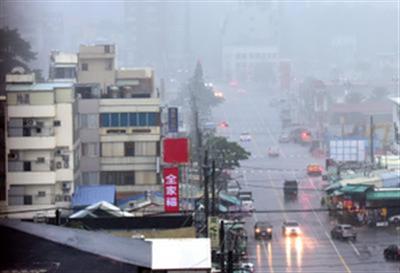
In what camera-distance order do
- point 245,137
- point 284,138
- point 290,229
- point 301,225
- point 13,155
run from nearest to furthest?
1. point 13,155
2. point 290,229
3. point 301,225
4. point 284,138
5. point 245,137

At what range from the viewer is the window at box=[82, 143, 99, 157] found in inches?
219

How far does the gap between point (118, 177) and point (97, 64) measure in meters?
1.44

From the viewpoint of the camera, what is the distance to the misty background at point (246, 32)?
57.3 feet

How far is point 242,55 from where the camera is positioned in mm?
19219

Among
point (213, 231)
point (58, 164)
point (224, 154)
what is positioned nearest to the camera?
point (213, 231)

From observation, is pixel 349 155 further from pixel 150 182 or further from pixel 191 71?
pixel 191 71

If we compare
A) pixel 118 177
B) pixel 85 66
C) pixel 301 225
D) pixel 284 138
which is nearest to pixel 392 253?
pixel 301 225

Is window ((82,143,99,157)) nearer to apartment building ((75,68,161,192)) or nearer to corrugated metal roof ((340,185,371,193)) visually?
apartment building ((75,68,161,192))

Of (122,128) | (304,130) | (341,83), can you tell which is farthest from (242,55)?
(122,128)

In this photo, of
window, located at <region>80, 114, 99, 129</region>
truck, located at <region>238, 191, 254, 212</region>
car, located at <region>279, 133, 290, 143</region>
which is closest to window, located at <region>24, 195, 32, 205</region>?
window, located at <region>80, 114, 99, 129</region>

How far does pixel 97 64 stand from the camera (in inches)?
272

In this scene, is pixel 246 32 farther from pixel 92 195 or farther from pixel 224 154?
pixel 92 195

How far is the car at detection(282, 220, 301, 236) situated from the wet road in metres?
0.04

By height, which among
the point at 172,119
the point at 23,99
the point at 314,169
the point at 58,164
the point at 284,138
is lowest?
the point at 314,169
